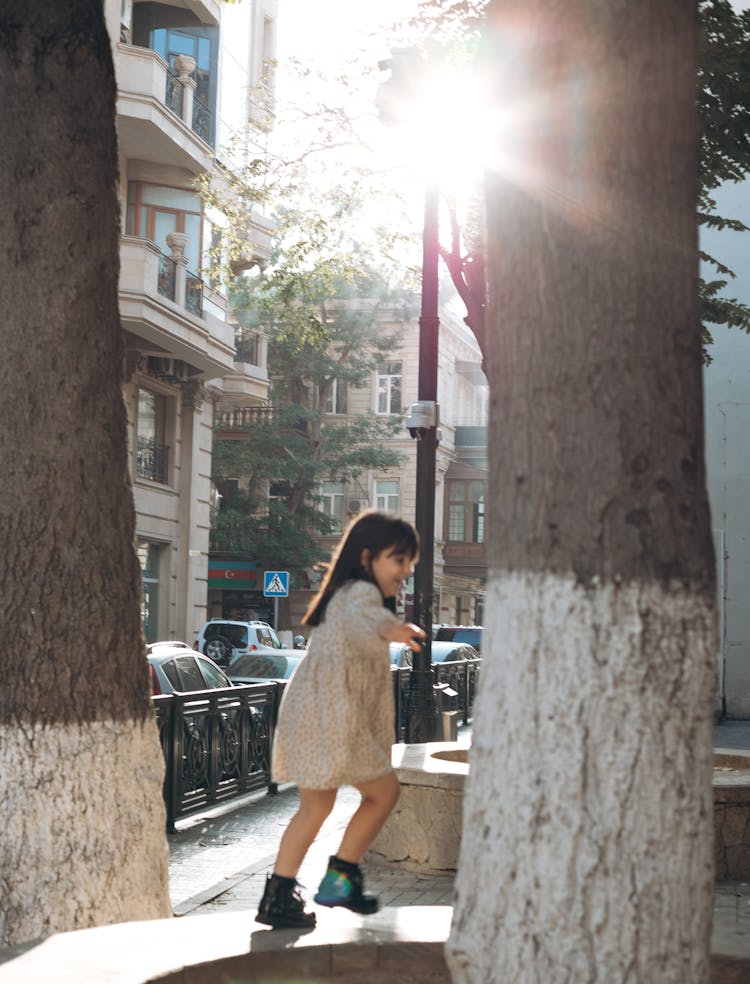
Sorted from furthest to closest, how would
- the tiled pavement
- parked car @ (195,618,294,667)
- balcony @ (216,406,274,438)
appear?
balcony @ (216,406,274,438), parked car @ (195,618,294,667), the tiled pavement

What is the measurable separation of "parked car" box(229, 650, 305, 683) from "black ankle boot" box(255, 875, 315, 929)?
1446 cm

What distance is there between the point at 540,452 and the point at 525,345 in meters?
0.27

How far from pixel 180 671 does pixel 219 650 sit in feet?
54.7

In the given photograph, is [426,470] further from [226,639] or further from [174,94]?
[226,639]

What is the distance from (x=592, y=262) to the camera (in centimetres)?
352

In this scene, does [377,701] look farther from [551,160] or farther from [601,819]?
[551,160]

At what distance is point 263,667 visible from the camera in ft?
65.6

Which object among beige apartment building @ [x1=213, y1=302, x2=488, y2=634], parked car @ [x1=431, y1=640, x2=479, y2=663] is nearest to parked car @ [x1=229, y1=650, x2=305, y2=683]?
parked car @ [x1=431, y1=640, x2=479, y2=663]

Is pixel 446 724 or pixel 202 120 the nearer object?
pixel 446 724

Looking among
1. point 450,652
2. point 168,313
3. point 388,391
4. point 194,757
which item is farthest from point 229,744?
point 388,391

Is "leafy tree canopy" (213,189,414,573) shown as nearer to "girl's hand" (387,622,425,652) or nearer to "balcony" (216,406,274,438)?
"balcony" (216,406,274,438)

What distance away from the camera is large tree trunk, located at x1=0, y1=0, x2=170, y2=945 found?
5121mm

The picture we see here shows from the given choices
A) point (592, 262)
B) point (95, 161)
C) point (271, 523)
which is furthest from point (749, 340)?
point (271, 523)

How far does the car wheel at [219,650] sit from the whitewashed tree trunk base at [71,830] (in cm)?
2578
